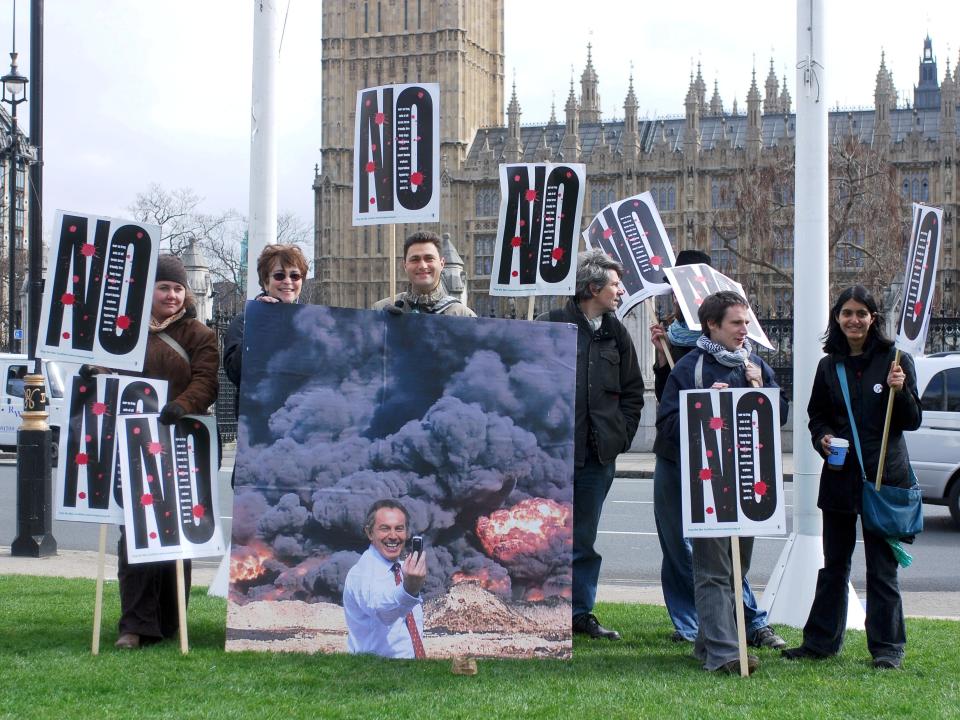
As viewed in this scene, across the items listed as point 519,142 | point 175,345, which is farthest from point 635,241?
point 519,142

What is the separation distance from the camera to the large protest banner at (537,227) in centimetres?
588

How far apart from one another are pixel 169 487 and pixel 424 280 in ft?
4.30

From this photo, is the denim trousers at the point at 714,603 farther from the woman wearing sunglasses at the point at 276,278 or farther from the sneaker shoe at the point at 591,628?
the woman wearing sunglasses at the point at 276,278

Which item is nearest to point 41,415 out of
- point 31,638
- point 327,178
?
point 31,638

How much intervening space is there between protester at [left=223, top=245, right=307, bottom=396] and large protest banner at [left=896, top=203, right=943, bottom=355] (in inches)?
94.2

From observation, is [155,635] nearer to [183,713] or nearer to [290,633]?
[290,633]

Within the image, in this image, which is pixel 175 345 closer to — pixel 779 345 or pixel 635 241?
pixel 635 241

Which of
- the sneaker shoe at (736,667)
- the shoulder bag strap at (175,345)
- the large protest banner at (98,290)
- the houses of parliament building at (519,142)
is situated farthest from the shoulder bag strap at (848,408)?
the houses of parliament building at (519,142)

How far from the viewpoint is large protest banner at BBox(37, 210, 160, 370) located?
5.24m

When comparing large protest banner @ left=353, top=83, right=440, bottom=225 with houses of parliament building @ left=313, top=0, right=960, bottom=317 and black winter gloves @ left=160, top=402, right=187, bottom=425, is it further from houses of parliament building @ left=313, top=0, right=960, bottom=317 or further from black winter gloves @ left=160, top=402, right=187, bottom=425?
houses of parliament building @ left=313, top=0, right=960, bottom=317

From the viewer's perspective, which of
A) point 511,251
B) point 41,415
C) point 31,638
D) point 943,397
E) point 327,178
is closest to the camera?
point 31,638

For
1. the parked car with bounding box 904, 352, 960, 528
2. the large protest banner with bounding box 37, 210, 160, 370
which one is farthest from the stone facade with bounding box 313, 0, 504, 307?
the large protest banner with bounding box 37, 210, 160, 370

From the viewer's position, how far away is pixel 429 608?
16.1 ft

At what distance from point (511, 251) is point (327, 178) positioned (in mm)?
70367
